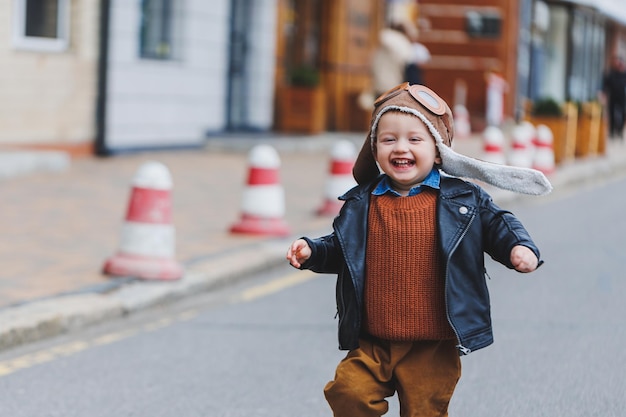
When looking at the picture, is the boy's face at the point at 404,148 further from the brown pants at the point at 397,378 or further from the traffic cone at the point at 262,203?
the traffic cone at the point at 262,203

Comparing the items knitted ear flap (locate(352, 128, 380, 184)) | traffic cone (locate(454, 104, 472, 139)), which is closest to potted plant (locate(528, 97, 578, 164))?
traffic cone (locate(454, 104, 472, 139))

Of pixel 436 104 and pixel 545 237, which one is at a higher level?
pixel 436 104

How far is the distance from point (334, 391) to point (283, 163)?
521 inches

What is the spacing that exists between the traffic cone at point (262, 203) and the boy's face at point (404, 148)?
6263mm

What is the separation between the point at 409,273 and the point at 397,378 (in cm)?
33

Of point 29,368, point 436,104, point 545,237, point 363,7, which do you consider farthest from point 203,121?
point 436,104

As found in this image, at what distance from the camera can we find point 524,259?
361cm

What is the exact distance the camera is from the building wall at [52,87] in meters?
14.3

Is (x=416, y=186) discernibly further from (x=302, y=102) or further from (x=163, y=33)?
(x=302, y=102)

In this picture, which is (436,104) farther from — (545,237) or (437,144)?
(545,237)

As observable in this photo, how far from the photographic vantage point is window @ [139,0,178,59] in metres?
17.2

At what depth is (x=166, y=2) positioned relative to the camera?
17641 mm

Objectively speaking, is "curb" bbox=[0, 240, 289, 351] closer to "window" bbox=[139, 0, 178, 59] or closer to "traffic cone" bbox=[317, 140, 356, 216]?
"traffic cone" bbox=[317, 140, 356, 216]

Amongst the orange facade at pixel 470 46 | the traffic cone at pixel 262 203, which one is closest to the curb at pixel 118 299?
the traffic cone at pixel 262 203
